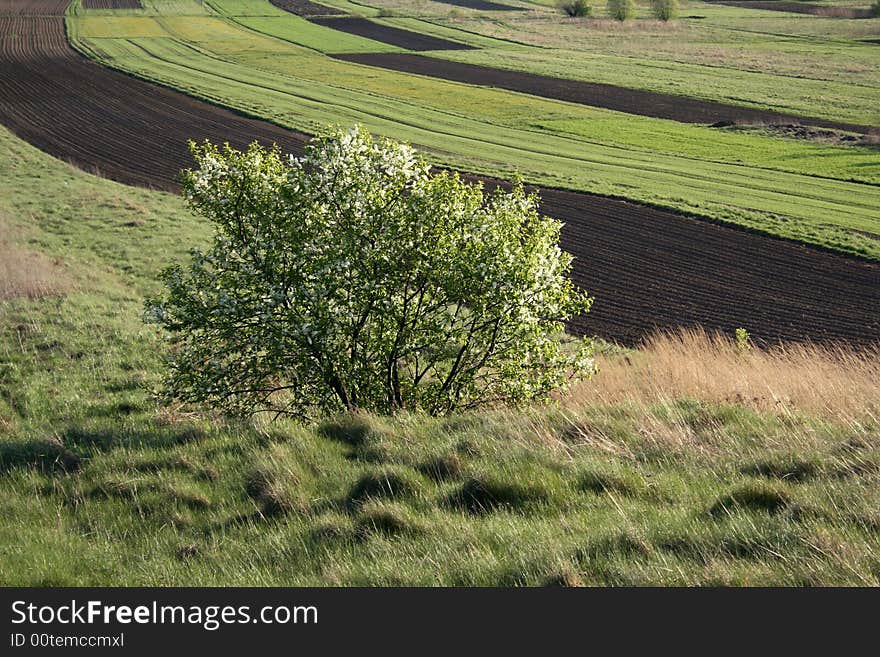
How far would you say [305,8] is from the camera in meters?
137

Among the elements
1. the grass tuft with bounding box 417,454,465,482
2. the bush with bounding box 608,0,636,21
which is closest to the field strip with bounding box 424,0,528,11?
the bush with bounding box 608,0,636,21

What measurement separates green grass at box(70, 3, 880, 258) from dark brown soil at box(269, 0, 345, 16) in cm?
3775

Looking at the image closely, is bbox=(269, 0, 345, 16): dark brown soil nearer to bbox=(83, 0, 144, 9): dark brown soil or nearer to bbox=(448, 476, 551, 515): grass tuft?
bbox=(83, 0, 144, 9): dark brown soil

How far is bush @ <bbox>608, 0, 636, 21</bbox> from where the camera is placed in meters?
134

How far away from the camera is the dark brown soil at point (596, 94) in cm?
6888

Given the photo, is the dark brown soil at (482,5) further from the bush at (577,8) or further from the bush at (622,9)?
the bush at (622,9)

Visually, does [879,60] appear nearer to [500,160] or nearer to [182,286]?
[500,160]

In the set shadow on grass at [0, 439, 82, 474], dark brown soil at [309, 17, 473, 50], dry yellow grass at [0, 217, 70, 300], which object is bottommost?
dry yellow grass at [0, 217, 70, 300]

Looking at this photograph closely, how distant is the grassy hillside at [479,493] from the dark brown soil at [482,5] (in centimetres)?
14829

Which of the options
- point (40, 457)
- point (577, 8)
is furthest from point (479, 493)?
point (577, 8)

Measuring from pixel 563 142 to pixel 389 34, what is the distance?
64.3 meters

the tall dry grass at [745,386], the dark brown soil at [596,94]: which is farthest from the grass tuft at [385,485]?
the dark brown soil at [596,94]

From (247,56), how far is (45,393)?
8566cm

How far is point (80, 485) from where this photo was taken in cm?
A: 1085
